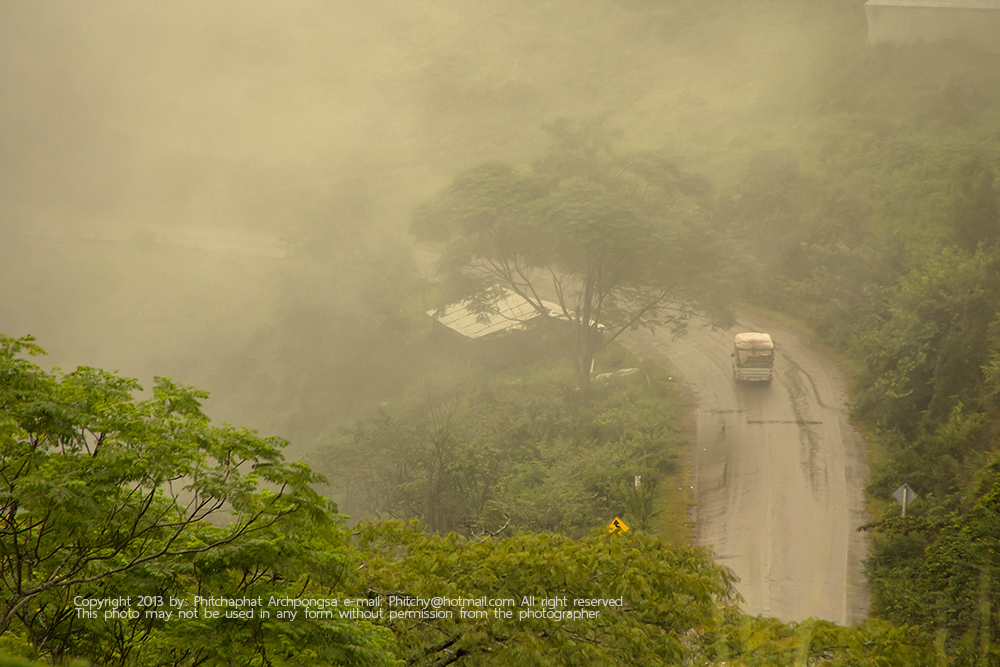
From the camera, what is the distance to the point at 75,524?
6070 millimetres

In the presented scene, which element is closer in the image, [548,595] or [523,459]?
[548,595]

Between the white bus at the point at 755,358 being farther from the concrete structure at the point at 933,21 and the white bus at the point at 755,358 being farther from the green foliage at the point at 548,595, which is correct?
the concrete structure at the point at 933,21

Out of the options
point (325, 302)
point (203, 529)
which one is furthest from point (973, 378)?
point (325, 302)

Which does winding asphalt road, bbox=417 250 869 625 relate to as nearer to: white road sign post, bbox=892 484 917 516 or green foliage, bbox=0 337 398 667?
white road sign post, bbox=892 484 917 516

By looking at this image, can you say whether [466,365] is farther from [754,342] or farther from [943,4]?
[943,4]

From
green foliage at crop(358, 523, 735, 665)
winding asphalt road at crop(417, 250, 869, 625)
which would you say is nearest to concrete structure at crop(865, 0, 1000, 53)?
winding asphalt road at crop(417, 250, 869, 625)

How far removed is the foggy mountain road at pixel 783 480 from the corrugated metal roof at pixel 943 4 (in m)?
33.5

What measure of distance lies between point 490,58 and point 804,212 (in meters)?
53.4

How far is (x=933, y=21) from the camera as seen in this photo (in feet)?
178

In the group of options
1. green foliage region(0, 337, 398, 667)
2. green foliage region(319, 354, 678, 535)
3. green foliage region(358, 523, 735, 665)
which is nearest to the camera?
green foliage region(0, 337, 398, 667)

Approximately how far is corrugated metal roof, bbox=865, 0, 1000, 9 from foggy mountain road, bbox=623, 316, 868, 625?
33516 mm

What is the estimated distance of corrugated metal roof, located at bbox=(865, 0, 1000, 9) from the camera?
50500 millimetres

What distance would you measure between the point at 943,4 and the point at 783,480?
47.4m

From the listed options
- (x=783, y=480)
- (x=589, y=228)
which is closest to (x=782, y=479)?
(x=783, y=480)
